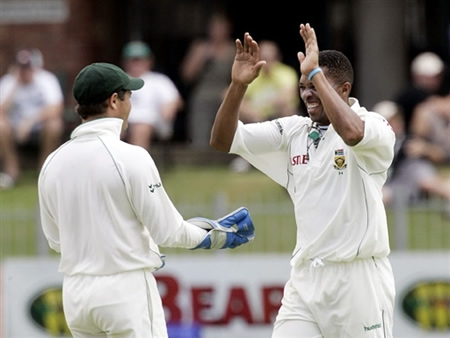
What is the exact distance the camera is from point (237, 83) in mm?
6832

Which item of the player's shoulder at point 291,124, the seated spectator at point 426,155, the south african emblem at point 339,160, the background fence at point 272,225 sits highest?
the player's shoulder at point 291,124

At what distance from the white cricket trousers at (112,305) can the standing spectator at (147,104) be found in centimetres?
925

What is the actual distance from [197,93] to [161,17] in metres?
2.68

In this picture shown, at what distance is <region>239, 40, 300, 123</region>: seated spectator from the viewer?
1576 centimetres

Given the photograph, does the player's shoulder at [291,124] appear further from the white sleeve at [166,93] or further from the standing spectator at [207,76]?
the standing spectator at [207,76]

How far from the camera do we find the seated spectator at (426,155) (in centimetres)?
1361

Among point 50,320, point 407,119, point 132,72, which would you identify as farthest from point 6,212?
point 407,119

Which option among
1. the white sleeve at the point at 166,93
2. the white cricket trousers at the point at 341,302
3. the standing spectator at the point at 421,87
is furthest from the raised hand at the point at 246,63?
the white sleeve at the point at 166,93

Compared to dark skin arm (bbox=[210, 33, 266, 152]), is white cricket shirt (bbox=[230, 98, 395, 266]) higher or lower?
lower

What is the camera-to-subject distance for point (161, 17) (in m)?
19.6

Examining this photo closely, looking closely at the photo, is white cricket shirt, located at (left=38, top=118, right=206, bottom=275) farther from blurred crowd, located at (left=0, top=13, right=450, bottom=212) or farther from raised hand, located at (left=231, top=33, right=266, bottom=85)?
blurred crowd, located at (left=0, top=13, right=450, bottom=212)

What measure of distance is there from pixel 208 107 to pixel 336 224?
433 inches

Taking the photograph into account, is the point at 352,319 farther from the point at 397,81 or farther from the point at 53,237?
the point at 397,81

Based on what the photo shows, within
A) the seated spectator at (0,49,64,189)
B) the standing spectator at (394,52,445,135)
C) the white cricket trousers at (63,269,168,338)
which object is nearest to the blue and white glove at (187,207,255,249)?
Result: the white cricket trousers at (63,269,168,338)
